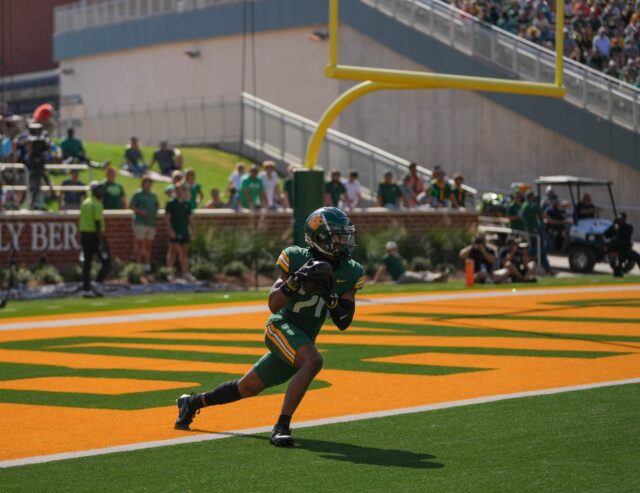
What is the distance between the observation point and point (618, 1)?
36.1 metres

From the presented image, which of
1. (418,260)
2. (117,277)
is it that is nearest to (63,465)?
(117,277)

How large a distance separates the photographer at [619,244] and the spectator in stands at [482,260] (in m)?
2.76

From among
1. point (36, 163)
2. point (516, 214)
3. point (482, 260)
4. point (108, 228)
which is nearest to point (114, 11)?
point (516, 214)

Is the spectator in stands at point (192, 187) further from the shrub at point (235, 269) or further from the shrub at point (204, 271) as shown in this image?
the shrub at point (235, 269)

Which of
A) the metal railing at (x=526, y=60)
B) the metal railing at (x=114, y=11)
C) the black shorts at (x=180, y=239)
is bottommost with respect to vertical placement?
the black shorts at (x=180, y=239)

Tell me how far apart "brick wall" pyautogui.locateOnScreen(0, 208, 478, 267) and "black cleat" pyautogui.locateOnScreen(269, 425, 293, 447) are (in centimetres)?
1535

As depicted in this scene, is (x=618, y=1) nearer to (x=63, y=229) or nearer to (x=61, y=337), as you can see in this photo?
(x=63, y=229)

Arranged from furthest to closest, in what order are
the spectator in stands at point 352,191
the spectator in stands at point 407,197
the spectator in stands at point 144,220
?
1. the spectator in stands at point 407,197
2. the spectator in stands at point 352,191
3. the spectator in stands at point 144,220

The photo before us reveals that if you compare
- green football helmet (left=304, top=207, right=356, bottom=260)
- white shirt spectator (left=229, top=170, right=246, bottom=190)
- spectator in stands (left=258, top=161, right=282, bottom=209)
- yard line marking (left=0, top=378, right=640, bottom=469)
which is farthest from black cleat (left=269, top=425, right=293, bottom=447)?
white shirt spectator (left=229, top=170, right=246, bottom=190)

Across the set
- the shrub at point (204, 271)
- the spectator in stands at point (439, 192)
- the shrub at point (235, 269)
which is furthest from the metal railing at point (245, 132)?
the shrub at point (204, 271)

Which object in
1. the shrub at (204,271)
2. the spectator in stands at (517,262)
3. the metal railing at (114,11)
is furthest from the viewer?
the metal railing at (114,11)

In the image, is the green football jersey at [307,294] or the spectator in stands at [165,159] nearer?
the green football jersey at [307,294]

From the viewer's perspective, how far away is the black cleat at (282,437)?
26.6 feet

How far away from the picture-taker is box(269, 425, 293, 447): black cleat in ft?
26.6
